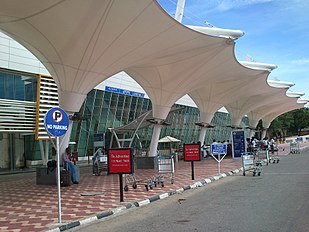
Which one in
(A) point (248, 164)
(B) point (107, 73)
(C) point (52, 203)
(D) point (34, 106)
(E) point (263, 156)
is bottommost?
(C) point (52, 203)

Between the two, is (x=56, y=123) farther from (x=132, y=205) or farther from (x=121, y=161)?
(x=132, y=205)

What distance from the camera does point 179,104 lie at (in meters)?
47.9

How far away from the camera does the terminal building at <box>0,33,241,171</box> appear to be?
23984mm

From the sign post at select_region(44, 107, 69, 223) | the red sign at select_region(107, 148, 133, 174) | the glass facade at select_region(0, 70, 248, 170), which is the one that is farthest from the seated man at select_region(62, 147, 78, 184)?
the sign post at select_region(44, 107, 69, 223)

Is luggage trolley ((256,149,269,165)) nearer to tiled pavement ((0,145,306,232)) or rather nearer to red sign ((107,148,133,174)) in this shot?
tiled pavement ((0,145,306,232))

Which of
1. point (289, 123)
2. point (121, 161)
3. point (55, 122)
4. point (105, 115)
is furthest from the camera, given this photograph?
point (289, 123)

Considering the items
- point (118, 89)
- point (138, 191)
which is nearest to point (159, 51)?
point (138, 191)

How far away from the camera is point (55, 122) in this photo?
7.82 m

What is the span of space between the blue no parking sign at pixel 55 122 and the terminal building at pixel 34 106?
835 centimetres

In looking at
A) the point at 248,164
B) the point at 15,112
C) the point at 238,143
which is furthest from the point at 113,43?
the point at 15,112

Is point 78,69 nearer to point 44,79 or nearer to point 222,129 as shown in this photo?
point 44,79

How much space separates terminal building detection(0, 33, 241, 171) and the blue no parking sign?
27.4ft

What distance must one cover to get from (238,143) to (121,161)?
13.2m

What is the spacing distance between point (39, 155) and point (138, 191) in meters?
19.6
